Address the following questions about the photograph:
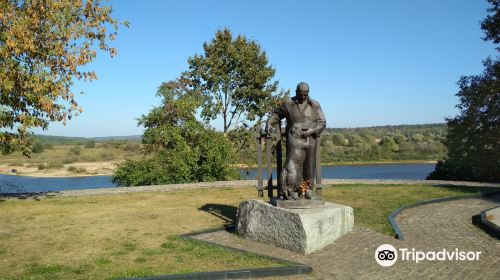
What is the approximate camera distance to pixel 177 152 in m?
22.3

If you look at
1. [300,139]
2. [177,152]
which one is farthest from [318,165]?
[177,152]

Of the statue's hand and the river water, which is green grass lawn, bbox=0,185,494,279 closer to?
the statue's hand

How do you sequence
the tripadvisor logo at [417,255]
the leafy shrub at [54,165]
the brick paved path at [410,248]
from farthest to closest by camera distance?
1. the leafy shrub at [54,165]
2. the tripadvisor logo at [417,255]
3. the brick paved path at [410,248]

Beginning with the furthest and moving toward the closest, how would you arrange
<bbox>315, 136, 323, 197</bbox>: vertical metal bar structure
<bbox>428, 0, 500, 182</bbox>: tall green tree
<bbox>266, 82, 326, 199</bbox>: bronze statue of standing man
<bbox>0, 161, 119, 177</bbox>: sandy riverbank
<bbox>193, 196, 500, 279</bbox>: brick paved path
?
<bbox>0, 161, 119, 177</bbox>: sandy riverbank < <bbox>428, 0, 500, 182</bbox>: tall green tree < <bbox>315, 136, 323, 197</bbox>: vertical metal bar structure < <bbox>266, 82, 326, 199</bbox>: bronze statue of standing man < <bbox>193, 196, 500, 279</bbox>: brick paved path

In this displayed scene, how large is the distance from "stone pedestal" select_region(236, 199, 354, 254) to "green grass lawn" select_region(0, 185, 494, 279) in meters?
0.89

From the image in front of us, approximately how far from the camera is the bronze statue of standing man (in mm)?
8938

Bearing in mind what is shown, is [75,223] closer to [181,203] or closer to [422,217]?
[181,203]

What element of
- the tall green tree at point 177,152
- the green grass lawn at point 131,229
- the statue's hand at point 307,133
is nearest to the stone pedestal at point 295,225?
the green grass lawn at point 131,229

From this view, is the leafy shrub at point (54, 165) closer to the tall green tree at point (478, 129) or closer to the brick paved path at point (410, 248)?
the tall green tree at point (478, 129)

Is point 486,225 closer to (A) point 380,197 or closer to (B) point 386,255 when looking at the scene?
(B) point 386,255

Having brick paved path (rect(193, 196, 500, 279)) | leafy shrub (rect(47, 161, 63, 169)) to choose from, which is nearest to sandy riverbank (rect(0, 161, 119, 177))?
leafy shrub (rect(47, 161, 63, 169))

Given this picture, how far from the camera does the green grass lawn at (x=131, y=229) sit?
7048mm

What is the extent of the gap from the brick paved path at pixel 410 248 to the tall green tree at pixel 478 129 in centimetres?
1165

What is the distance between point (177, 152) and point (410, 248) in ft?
52.1
